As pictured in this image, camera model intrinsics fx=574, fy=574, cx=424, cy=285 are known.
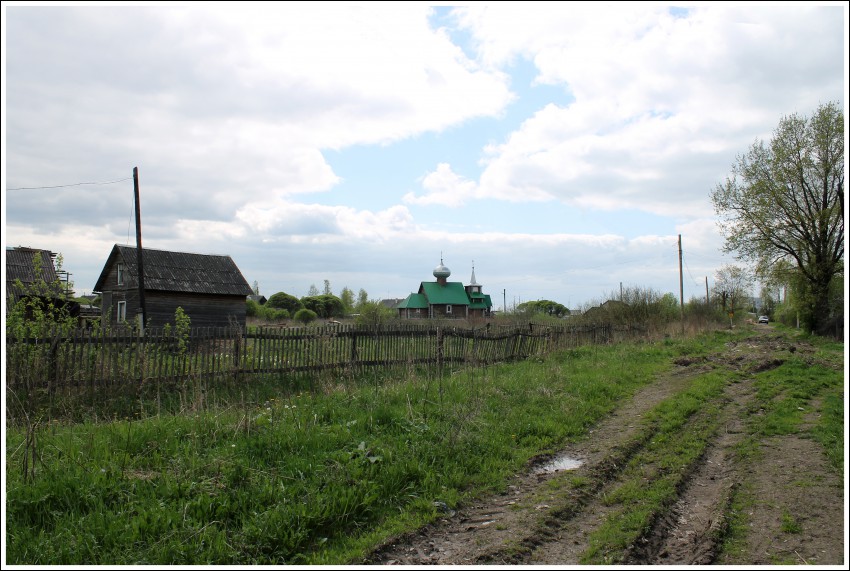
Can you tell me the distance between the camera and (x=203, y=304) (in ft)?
104

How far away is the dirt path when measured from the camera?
446 centimetres

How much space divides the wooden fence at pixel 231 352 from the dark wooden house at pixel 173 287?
1713 centimetres

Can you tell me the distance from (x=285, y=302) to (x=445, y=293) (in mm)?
18782

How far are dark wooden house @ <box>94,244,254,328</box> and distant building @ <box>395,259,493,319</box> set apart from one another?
3299 cm

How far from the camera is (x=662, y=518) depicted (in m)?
5.11

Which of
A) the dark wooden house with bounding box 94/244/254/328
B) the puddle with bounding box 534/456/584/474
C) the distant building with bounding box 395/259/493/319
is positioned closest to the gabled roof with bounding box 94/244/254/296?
the dark wooden house with bounding box 94/244/254/328

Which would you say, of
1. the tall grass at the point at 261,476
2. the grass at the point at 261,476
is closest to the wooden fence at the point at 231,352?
the tall grass at the point at 261,476

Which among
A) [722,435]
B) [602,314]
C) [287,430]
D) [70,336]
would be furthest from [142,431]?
[602,314]

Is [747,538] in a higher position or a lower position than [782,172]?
lower

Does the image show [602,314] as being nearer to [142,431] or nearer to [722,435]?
[722,435]

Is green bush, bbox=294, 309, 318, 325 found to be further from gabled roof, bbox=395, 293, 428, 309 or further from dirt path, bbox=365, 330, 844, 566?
dirt path, bbox=365, 330, 844, 566

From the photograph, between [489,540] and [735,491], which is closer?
[489,540]

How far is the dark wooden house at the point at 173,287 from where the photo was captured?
30094mm

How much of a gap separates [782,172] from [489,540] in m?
30.0
